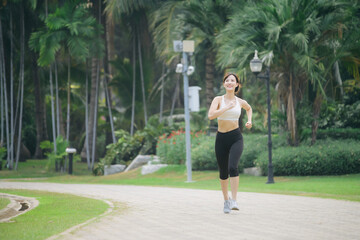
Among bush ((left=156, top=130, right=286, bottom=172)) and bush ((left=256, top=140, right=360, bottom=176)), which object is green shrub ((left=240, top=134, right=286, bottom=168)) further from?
bush ((left=256, top=140, right=360, bottom=176))

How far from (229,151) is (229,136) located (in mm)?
233

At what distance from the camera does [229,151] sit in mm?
9094

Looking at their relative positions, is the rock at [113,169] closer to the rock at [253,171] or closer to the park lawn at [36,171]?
the park lawn at [36,171]

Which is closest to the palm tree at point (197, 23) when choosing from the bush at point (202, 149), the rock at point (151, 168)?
the bush at point (202, 149)

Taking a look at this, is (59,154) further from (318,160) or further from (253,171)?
(318,160)

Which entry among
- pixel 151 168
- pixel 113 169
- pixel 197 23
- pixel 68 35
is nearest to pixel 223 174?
pixel 151 168

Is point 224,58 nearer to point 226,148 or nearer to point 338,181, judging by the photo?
point 338,181

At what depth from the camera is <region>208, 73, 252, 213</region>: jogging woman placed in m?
8.91

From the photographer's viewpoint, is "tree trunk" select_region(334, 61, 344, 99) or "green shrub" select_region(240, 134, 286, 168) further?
"tree trunk" select_region(334, 61, 344, 99)

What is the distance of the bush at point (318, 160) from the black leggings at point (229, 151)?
11025 millimetres

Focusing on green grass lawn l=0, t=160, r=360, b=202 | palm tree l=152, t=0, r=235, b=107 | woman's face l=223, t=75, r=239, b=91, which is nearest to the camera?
woman's face l=223, t=75, r=239, b=91

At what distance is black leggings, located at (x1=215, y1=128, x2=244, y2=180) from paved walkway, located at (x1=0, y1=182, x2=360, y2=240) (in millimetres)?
639

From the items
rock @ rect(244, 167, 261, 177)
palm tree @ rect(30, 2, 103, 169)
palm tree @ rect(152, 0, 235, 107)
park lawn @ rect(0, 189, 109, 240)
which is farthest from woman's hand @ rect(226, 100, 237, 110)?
palm tree @ rect(30, 2, 103, 169)

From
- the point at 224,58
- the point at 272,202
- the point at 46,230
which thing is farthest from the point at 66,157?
the point at 46,230
